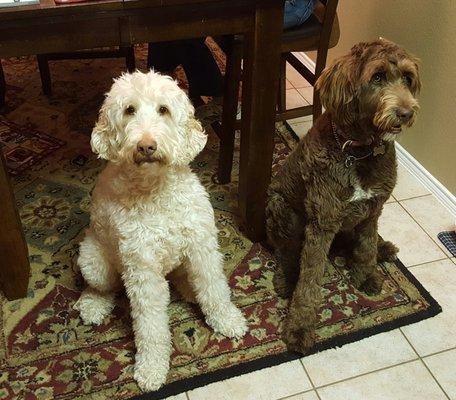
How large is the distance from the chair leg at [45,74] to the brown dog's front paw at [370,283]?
2209mm

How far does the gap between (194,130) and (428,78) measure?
4.63 feet

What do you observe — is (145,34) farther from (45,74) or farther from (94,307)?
(45,74)

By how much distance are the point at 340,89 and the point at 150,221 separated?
2.27 ft

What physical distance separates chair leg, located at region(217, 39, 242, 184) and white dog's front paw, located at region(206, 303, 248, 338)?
33.8 inches

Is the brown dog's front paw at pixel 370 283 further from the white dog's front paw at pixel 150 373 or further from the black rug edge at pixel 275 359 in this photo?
the white dog's front paw at pixel 150 373

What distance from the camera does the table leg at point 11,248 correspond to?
1.75m

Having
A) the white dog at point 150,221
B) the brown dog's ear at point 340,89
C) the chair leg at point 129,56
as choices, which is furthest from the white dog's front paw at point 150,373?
the chair leg at point 129,56

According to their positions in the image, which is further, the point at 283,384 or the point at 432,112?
the point at 432,112

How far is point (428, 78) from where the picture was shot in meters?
2.38

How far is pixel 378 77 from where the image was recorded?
1.47 meters

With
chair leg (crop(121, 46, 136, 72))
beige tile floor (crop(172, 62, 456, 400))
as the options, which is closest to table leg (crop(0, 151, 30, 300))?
beige tile floor (crop(172, 62, 456, 400))

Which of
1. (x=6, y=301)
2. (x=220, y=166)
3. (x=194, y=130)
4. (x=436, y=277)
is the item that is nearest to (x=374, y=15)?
(x=220, y=166)

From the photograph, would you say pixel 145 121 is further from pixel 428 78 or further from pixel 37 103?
pixel 37 103

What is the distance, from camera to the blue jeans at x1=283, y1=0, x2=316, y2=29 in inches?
87.7
